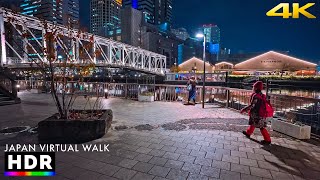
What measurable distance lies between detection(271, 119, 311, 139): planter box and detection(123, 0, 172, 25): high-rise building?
146473 mm

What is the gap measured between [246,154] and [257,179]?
3.73 ft

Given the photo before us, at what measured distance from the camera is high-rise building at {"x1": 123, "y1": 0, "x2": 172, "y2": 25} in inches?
6014

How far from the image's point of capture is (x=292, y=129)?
584cm

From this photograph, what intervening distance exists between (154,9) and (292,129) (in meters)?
174

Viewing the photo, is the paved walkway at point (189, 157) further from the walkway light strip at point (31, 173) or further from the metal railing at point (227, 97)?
the metal railing at point (227, 97)

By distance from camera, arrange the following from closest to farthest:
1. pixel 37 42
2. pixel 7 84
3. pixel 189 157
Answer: pixel 189 157, pixel 37 42, pixel 7 84

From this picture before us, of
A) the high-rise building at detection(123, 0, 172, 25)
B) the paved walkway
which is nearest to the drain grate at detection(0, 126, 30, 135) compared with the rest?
the paved walkway

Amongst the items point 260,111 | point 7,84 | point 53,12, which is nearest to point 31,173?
point 260,111

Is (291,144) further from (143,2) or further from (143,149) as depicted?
(143,2)

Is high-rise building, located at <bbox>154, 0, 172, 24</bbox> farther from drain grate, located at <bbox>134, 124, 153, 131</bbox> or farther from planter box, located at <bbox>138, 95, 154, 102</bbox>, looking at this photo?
drain grate, located at <bbox>134, 124, 153, 131</bbox>

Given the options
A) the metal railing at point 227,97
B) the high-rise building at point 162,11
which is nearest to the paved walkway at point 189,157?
the metal railing at point 227,97

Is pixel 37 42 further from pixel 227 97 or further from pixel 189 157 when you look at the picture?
pixel 227 97

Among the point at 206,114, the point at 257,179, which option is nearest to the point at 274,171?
the point at 257,179

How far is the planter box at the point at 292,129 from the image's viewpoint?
5641mm
